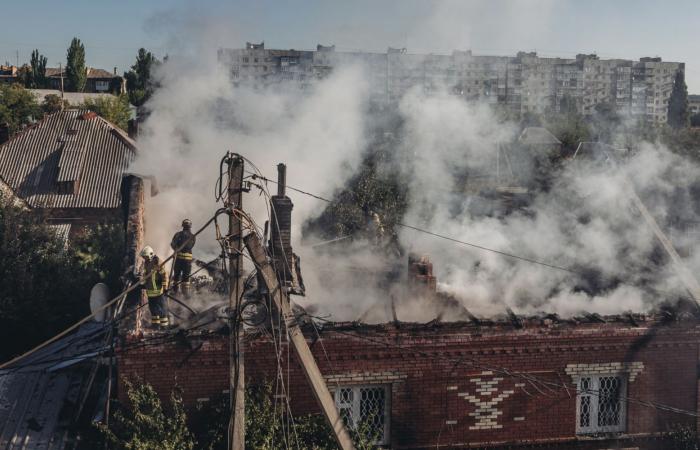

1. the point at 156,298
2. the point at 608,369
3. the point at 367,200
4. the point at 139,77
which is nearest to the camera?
the point at 156,298

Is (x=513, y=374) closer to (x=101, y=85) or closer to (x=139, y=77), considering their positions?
(x=139, y=77)

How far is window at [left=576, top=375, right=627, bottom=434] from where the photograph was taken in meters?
11.0

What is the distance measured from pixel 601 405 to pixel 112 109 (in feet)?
164

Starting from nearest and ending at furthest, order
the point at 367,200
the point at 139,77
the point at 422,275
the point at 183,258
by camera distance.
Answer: the point at 422,275, the point at 183,258, the point at 367,200, the point at 139,77

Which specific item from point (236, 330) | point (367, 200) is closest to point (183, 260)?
point (236, 330)

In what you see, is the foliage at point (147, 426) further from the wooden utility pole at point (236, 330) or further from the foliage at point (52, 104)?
the foliage at point (52, 104)

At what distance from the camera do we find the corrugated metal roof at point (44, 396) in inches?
396

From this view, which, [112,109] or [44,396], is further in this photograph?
[112,109]

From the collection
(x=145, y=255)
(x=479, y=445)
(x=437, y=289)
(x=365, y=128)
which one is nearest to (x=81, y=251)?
(x=365, y=128)

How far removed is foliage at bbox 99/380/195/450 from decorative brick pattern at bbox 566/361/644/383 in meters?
5.89

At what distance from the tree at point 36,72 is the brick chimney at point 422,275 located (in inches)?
A: 2820

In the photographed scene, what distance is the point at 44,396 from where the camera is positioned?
10930 millimetres

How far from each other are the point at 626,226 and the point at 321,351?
312 inches

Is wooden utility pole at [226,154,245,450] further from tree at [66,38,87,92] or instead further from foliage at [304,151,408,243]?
tree at [66,38,87,92]
